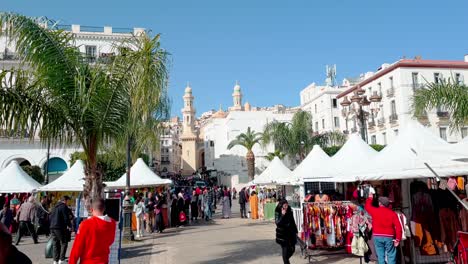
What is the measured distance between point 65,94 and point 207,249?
6.48 m

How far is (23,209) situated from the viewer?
1525 centimetres

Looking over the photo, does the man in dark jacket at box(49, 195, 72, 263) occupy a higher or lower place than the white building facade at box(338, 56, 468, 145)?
lower

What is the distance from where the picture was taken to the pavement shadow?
10836 mm

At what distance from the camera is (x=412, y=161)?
819 cm

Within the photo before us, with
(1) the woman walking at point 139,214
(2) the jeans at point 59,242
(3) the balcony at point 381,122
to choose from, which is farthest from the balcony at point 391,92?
(2) the jeans at point 59,242

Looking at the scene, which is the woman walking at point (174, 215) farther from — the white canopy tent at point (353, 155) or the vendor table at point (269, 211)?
the white canopy tent at point (353, 155)

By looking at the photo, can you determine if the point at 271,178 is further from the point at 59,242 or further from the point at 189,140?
the point at 189,140

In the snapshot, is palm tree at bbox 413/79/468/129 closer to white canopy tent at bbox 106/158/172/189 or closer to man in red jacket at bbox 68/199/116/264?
white canopy tent at bbox 106/158/172/189

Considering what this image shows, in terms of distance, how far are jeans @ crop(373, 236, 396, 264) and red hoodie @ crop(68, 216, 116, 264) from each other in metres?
4.93

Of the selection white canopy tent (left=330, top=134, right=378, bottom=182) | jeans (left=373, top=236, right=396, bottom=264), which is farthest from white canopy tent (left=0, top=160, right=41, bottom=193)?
jeans (left=373, top=236, right=396, bottom=264)

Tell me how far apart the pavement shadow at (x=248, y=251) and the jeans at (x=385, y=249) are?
3.65 m

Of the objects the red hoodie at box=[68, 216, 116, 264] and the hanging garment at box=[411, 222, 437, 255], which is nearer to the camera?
Result: the red hoodie at box=[68, 216, 116, 264]

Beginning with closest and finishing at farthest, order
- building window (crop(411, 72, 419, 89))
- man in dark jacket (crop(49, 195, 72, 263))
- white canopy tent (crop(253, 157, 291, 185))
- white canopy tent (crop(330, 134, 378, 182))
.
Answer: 1. man in dark jacket (crop(49, 195, 72, 263))
2. white canopy tent (crop(330, 134, 378, 182))
3. white canopy tent (crop(253, 157, 291, 185))
4. building window (crop(411, 72, 419, 89))

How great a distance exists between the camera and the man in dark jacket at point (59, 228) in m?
10.1
